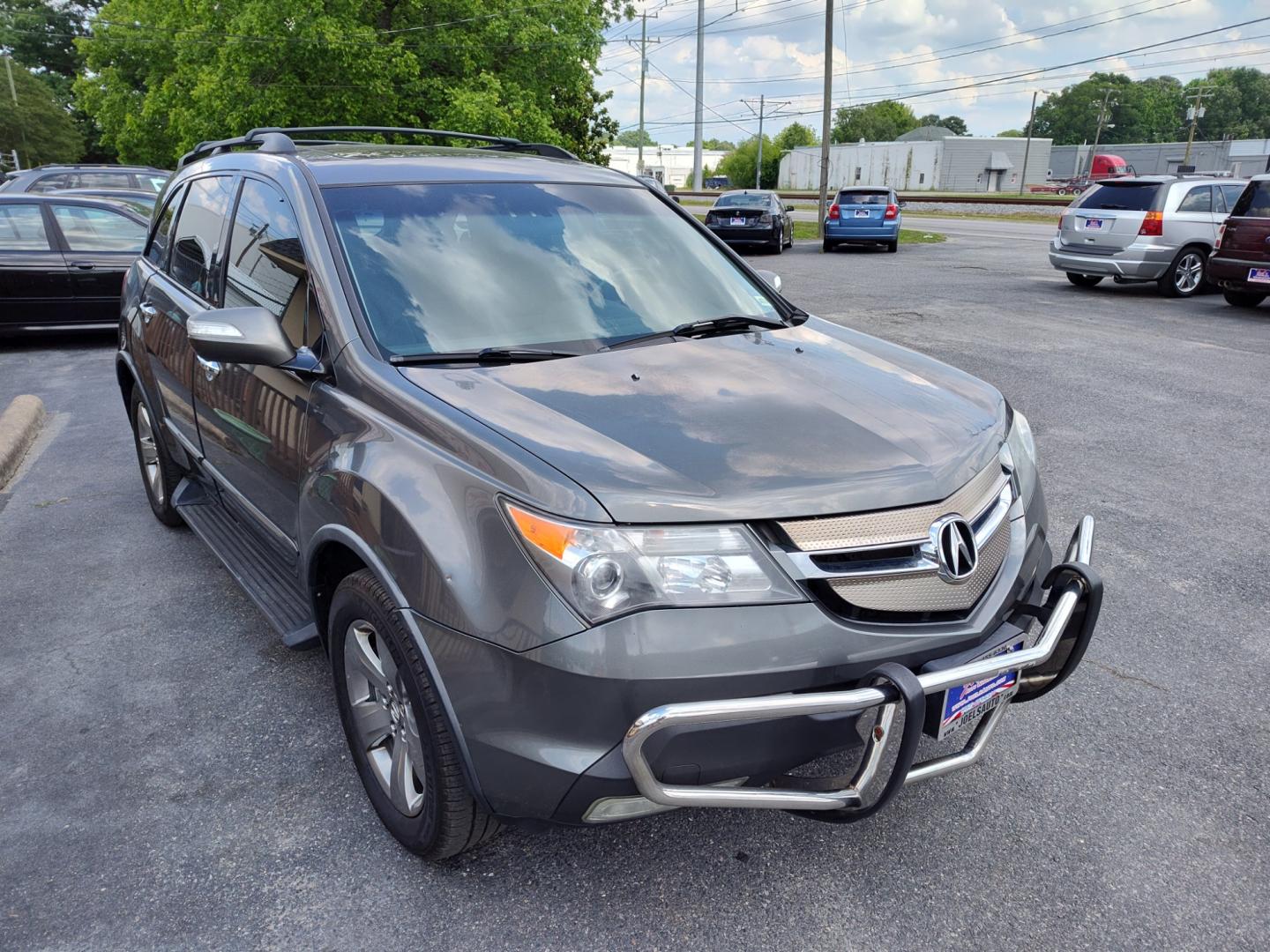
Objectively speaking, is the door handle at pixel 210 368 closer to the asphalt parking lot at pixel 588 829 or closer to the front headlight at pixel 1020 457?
the asphalt parking lot at pixel 588 829

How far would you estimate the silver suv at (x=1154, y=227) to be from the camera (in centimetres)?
1343

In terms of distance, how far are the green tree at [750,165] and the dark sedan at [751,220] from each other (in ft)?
249

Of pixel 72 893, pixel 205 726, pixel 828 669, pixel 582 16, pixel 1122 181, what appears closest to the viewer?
pixel 828 669

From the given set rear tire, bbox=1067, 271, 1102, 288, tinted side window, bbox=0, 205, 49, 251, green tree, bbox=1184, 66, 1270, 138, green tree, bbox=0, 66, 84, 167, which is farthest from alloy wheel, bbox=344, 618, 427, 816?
green tree, bbox=1184, 66, 1270, 138

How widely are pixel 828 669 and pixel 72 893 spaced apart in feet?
6.58

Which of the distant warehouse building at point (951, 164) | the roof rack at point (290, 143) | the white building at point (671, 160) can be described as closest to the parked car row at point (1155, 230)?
the roof rack at point (290, 143)

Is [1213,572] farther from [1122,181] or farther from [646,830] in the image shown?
[1122,181]

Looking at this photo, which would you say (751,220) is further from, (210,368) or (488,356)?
(488,356)

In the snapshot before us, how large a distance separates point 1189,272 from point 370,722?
14.7m

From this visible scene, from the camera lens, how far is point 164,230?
470cm

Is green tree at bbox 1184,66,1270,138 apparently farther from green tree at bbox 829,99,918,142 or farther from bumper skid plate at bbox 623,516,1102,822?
bumper skid plate at bbox 623,516,1102,822

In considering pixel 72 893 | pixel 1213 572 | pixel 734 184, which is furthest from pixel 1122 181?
pixel 734 184

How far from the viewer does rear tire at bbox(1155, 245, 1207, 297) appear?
44.8 ft

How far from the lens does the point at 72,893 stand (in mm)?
2428
